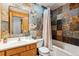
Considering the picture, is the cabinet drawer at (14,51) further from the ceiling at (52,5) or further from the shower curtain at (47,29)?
the ceiling at (52,5)

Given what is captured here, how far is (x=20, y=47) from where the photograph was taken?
164 centimetres

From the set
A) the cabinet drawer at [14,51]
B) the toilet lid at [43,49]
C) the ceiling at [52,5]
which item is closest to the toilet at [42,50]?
the toilet lid at [43,49]

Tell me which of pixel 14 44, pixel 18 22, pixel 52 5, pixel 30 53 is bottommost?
pixel 30 53

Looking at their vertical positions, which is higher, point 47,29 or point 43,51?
point 47,29

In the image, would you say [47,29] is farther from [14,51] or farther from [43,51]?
[14,51]

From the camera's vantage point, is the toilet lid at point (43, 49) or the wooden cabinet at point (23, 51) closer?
the wooden cabinet at point (23, 51)

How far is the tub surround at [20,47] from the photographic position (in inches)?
61.4

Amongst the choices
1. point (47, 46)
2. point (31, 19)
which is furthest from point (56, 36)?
point (31, 19)

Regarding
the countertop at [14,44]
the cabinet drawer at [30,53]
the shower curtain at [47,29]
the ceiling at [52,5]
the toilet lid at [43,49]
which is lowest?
the cabinet drawer at [30,53]

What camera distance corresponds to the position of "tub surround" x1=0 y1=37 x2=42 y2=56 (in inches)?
61.4

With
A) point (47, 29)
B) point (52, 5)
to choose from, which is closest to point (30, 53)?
point (47, 29)

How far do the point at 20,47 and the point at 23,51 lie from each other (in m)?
0.07

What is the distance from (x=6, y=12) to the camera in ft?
5.27

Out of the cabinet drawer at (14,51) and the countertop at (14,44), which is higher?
the countertop at (14,44)
